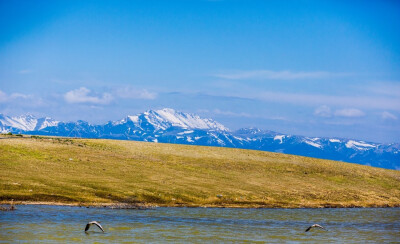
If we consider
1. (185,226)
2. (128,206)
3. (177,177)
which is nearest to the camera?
(185,226)

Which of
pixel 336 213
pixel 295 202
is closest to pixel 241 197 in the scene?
pixel 295 202

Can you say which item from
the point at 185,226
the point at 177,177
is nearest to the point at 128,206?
the point at 185,226

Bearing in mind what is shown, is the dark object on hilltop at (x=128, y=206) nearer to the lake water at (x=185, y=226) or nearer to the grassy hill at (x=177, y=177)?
the lake water at (x=185, y=226)

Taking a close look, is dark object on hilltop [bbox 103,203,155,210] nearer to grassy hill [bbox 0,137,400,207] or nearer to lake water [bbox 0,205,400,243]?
lake water [bbox 0,205,400,243]

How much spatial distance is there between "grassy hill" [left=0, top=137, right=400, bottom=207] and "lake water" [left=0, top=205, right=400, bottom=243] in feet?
29.8

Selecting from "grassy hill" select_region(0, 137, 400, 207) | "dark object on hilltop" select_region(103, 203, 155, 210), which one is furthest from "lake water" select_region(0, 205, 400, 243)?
"grassy hill" select_region(0, 137, 400, 207)

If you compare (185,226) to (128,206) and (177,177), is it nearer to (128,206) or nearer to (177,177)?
(128,206)

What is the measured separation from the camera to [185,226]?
49.3 m

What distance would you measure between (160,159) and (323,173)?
3432 cm

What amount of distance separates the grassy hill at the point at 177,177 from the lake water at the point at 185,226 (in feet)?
29.8

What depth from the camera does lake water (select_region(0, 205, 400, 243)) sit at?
134 ft

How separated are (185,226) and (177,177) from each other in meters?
41.9

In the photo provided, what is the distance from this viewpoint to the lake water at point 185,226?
40.9m

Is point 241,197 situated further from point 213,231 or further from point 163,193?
point 213,231
